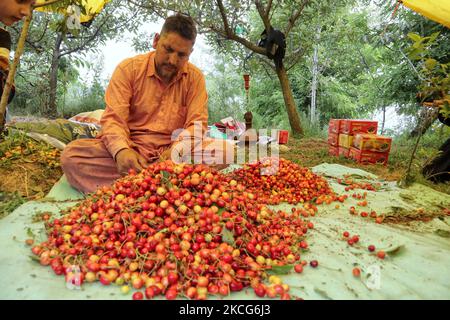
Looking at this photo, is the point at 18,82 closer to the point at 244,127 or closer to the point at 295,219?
the point at 244,127

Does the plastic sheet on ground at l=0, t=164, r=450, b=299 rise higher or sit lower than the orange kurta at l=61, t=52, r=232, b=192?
lower

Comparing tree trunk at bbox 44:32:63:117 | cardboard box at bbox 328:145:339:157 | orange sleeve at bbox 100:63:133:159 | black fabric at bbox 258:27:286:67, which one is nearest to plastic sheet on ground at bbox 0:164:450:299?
orange sleeve at bbox 100:63:133:159

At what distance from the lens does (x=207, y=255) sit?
156 cm

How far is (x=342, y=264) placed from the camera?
1728 millimetres

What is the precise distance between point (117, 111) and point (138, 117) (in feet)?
0.89

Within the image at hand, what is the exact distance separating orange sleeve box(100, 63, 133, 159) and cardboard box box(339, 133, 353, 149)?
13.2ft

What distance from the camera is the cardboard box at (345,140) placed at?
579 centimetres

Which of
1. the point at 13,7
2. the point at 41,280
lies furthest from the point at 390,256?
the point at 13,7

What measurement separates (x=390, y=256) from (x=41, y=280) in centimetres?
176

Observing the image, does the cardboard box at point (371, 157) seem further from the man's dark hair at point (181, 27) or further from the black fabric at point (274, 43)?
the black fabric at point (274, 43)

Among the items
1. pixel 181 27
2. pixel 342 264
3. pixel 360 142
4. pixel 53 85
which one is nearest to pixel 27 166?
pixel 181 27

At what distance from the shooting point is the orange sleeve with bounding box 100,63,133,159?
2879 mm

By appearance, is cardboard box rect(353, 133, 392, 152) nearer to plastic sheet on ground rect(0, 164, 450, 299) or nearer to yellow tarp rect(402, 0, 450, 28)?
yellow tarp rect(402, 0, 450, 28)

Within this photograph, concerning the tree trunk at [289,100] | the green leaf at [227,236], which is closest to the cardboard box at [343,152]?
the tree trunk at [289,100]
